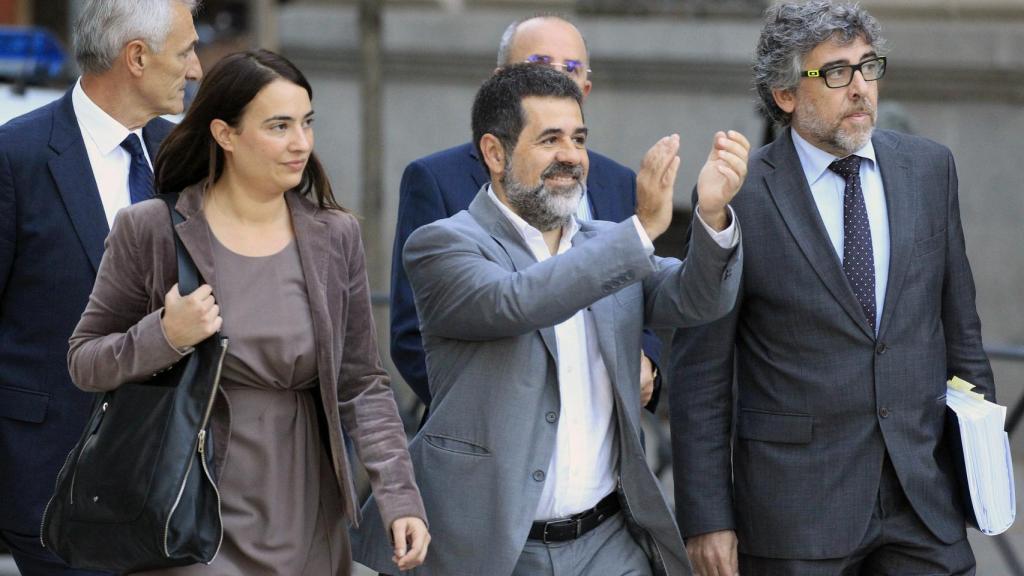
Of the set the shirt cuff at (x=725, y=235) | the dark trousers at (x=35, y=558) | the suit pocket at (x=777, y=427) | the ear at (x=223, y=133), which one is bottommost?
the dark trousers at (x=35, y=558)

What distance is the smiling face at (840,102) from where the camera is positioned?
14.1ft

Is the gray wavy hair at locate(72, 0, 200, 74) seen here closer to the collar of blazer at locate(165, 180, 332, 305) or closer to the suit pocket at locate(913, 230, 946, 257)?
the collar of blazer at locate(165, 180, 332, 305)

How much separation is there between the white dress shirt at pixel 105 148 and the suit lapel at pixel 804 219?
5.97ft

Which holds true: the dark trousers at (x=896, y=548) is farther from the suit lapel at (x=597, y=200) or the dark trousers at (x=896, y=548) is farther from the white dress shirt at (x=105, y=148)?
the white dress shirt at (x=105, y=148)

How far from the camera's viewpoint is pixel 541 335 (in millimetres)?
3926

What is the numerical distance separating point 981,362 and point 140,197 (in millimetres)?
2397

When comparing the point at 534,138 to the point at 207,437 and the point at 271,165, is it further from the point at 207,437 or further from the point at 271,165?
the point at 207,437

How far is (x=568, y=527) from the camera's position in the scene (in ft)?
12.9

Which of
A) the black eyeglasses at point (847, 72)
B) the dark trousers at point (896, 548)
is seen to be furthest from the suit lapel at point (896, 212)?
the dark trousers at point (896, 548)

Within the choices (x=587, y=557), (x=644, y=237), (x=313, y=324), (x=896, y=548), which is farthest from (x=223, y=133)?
(x=896, y=548)

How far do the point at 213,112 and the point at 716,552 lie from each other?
177 centimetres

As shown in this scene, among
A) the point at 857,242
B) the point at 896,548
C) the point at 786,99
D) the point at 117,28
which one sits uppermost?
the point at 117,28

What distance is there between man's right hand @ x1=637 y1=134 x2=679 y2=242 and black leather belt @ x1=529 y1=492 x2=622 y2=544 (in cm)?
71

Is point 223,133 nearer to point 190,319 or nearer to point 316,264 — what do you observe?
point 316,264
